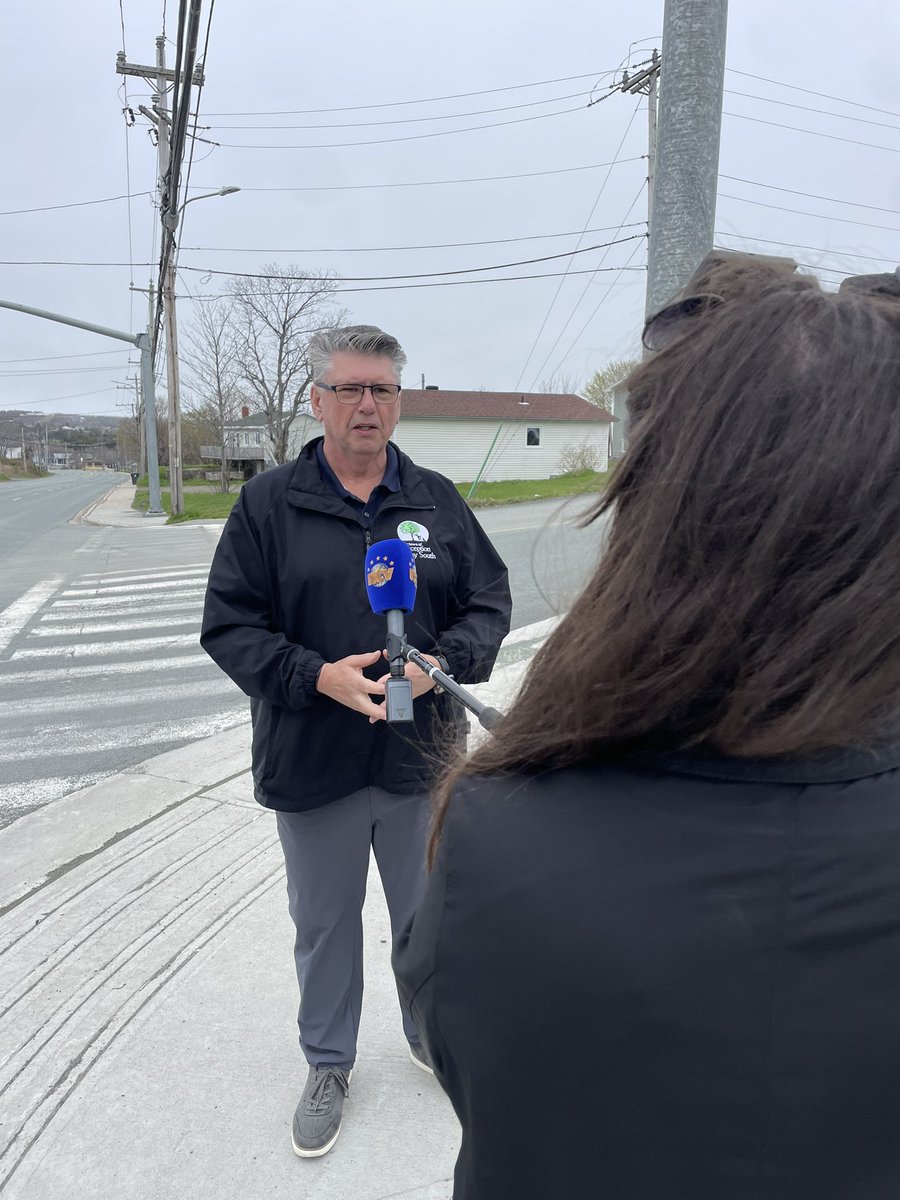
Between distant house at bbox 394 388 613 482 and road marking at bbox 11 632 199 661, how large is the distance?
35603mm

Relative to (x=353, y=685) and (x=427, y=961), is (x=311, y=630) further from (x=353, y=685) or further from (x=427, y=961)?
(x=427, y=961)

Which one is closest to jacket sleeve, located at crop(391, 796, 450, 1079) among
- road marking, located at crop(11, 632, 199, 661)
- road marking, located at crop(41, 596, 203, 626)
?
road marking, located at crop(11, 632, 199, 661)

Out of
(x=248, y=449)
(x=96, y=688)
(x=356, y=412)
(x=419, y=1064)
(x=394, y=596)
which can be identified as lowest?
(x=96, y=688)

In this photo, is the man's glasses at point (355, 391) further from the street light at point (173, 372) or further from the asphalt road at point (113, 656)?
the street light at point (173, 372)

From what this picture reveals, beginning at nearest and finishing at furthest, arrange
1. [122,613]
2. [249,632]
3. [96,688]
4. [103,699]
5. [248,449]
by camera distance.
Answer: [249,632]
[103,699]
[96,688]
[122,613]
[248,449]

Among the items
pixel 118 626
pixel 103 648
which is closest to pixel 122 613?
pixel 118 626

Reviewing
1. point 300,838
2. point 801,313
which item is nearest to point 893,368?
point 801,313

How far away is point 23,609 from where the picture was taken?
10500 mm

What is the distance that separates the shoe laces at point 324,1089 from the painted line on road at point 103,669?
17.9ft

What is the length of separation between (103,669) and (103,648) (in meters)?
0.84

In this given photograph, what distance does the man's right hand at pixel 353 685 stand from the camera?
2113 millimetres

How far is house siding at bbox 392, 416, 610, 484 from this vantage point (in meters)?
44.2

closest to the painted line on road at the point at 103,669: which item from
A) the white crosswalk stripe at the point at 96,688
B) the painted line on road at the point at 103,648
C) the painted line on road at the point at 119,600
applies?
the white crosswalk stripe at the point at 96,688

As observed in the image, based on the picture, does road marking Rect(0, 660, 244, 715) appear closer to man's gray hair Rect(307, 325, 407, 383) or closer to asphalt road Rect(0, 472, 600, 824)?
asphalt road Rect(0, 472, 600, 824)
